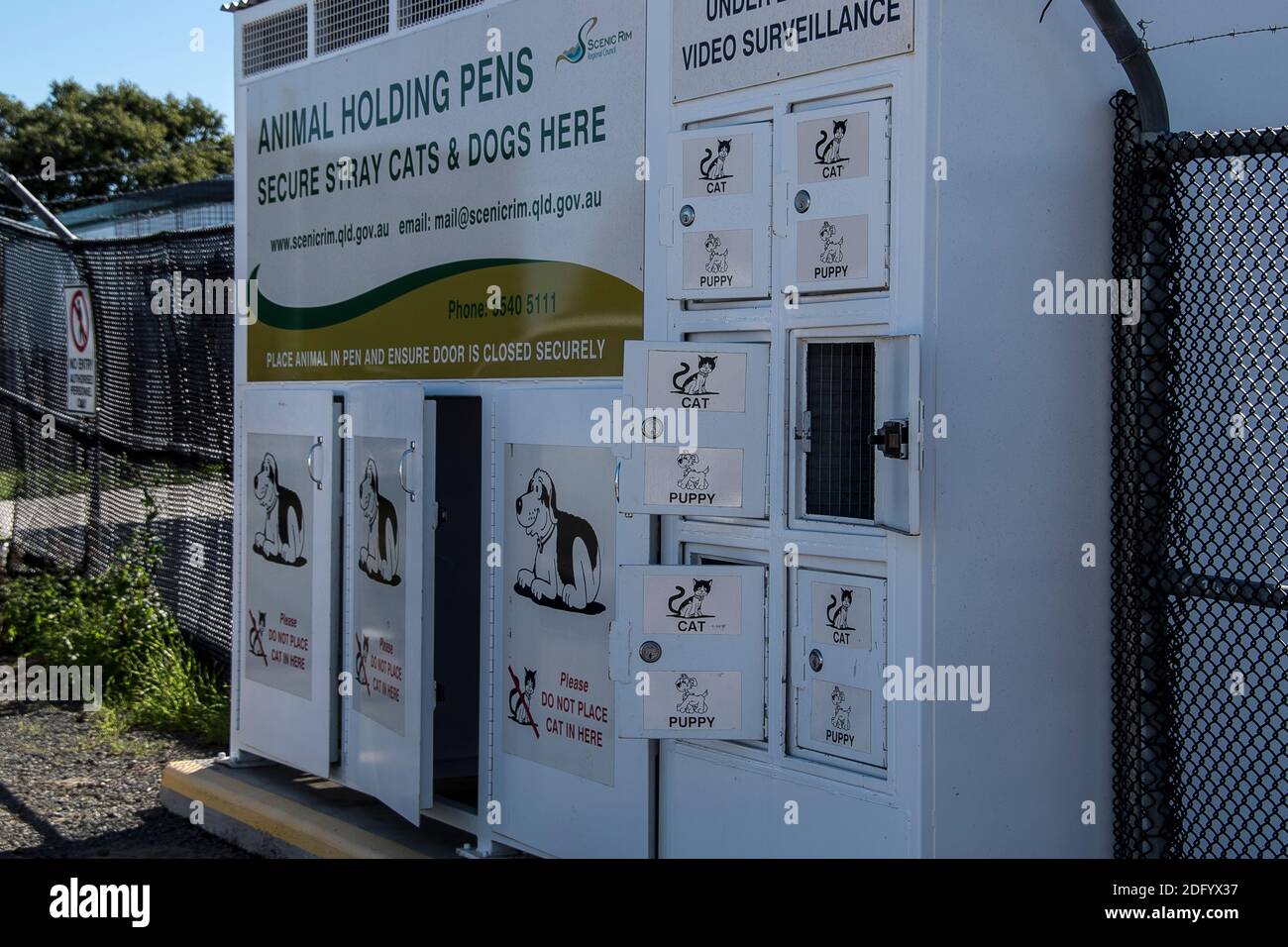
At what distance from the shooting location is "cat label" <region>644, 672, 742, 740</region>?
430 centimetres

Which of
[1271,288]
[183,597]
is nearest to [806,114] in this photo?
[1271,288]

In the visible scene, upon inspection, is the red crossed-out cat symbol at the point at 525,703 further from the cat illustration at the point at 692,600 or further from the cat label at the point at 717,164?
the cat label at the point at 717,164

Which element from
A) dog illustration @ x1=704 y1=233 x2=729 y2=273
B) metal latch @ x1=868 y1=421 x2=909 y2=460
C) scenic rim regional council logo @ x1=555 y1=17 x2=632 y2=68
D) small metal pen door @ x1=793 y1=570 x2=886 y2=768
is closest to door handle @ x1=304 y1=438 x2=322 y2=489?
scenic rim regional council logo @ x1=555 y1=17 x2=632 y2=68

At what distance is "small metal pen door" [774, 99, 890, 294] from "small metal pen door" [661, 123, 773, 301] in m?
0.10

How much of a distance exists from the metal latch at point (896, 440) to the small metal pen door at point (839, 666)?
37cm

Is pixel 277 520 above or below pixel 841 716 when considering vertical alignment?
above

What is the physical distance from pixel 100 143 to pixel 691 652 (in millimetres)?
40838

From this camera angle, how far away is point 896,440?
3.84 m

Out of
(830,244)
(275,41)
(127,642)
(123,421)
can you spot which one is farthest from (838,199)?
(123,421)

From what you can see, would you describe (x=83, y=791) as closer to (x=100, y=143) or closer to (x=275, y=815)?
(x=275, y=815)

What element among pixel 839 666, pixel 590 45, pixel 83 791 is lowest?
pixel 83 791

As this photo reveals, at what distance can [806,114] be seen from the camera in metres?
4.10

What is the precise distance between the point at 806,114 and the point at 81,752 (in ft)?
18.1

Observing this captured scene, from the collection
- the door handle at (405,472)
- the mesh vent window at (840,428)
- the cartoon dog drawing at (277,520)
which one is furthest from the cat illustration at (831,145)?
the cartoon dog drawing at (277,520)
